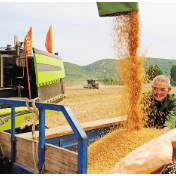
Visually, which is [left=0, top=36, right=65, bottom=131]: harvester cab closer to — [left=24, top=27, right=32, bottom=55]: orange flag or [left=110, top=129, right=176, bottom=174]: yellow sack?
[left=24, top=27, right=32, bottom=55]: orange flag

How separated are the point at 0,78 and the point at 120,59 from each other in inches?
74.8

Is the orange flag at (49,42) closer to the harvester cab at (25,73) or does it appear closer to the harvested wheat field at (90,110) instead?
the harvester cab at (25,73)

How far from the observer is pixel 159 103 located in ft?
13.8

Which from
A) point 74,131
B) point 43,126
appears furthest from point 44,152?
point 74,131

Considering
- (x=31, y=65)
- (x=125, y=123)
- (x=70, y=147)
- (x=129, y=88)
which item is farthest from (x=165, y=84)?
(x=31, y=65)

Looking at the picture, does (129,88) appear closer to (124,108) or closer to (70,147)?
(124,108)

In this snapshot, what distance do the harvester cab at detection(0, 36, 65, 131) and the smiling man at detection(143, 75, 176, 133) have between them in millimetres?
1709

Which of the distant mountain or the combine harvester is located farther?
the distant mountain

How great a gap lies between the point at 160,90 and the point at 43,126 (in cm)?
246

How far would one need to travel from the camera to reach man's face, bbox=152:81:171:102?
4.01m

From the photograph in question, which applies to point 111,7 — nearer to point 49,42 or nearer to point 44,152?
point 44,152

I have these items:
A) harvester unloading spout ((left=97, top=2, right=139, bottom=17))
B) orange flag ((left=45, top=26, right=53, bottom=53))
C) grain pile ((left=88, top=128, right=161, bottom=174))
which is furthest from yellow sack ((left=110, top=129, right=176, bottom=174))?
orange flag ((left=45, top=26, right=53, bottom=53))

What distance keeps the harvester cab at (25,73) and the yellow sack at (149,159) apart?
2253 millimetres

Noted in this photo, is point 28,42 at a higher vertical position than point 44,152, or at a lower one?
higher
